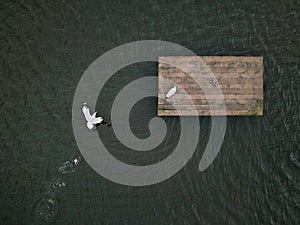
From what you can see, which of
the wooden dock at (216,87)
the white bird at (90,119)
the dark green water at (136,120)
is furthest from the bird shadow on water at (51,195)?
the wooden dock at (216,87)

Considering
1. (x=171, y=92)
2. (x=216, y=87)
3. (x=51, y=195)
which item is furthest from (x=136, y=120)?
(x=51, y=195)

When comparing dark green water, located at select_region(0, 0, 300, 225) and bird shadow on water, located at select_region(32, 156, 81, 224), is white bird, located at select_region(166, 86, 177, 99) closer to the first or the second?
→ dark green water, located at select_region(0, 0, 300, 225)

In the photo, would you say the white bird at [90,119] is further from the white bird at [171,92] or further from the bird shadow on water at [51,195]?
the white bird at [171,92]

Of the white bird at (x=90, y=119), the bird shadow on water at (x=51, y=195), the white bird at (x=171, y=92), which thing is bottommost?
the bird shadow on water at (x=51, y=195)

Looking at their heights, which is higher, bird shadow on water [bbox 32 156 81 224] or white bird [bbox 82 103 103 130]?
white bird [bbox 82 103 103 130]

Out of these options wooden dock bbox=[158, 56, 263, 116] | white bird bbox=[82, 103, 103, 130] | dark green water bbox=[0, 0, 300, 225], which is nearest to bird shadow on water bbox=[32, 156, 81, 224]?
dark green water bbox=[0, 0, 300, 225]

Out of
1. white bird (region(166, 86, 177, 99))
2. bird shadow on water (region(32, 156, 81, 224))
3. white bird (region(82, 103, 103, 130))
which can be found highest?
white bird (region(166, 86, 177, 99))

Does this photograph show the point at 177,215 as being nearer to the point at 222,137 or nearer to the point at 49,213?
the point at 222,137
